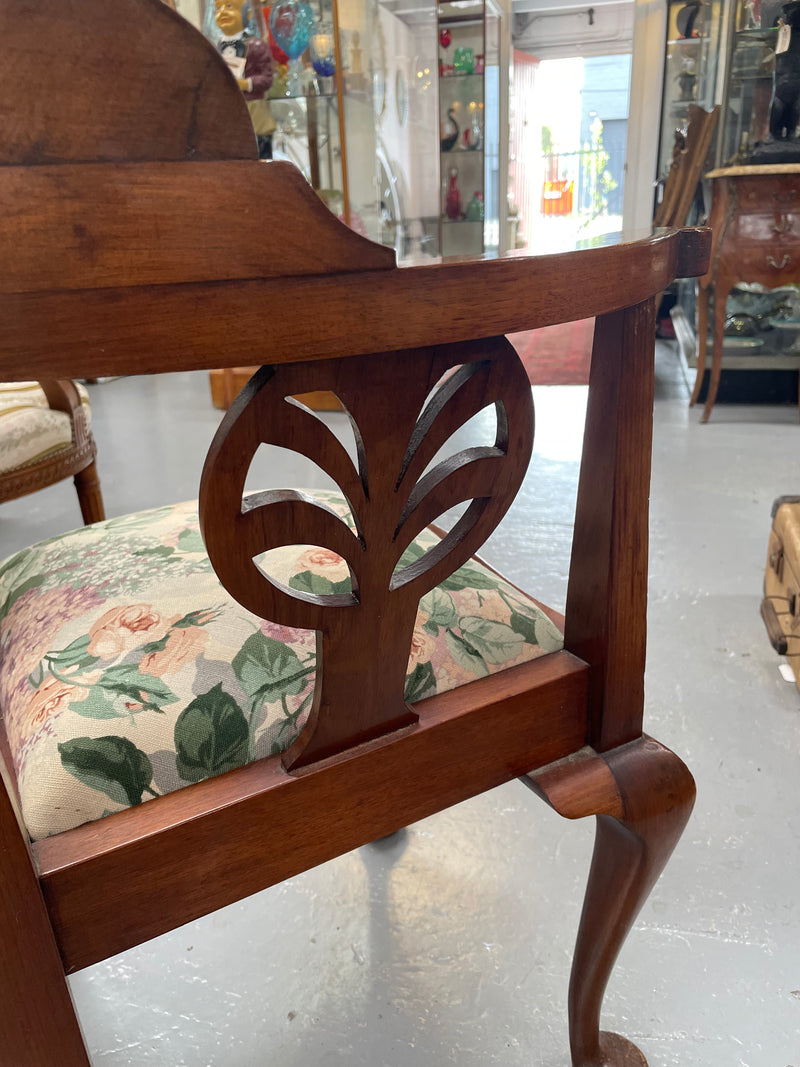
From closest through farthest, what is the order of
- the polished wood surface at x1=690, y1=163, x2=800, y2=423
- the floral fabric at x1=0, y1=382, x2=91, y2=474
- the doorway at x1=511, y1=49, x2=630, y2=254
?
1. the floral fabric at x1=0, y1=382, x2=91, y2=474
2. the polished wood surface at x1=690, y1=163, x2=800, y2=423
3. the doorway at x1=511, y1=49, x2=630, y2=254

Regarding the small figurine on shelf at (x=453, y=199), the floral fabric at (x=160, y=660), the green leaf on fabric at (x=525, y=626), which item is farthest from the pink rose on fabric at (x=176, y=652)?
the small figurine on shelf at (x=453, y=199)

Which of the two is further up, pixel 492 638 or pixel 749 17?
pixel 749 17

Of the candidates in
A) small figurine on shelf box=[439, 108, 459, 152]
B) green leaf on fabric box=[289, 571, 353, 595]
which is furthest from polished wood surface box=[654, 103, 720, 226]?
green leaf on fabric box=[289, 571, 353, 595]

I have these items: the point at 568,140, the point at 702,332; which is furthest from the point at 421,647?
the point at 568,140

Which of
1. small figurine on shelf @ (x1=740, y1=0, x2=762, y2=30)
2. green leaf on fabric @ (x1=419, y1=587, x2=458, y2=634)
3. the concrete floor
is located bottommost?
the concrete floor

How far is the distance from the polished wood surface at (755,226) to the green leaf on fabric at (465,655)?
93.8 inches

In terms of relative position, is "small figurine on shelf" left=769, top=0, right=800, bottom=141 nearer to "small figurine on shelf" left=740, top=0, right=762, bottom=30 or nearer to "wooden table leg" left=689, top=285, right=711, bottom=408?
"small figurine on shelf" left=740, top=0, right=762, bottom=30

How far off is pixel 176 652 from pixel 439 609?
0.19m

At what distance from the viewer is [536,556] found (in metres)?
1.85

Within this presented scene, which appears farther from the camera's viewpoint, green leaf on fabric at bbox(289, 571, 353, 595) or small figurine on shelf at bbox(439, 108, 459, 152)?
small figurine on shelf at bbox(439, 108, 459, 152)

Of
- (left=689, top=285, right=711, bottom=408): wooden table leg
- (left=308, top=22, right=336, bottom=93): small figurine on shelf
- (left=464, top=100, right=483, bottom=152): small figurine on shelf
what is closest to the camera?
(left=689, top=285, right=711, bottom=408): wooden table leg

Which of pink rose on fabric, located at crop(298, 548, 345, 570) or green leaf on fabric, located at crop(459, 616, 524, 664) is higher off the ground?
pink rose on fabric, located at crop(298, 548, 345, 570)

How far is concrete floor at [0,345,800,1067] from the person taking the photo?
2.71 ft

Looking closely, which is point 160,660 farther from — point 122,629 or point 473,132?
point 473,132
